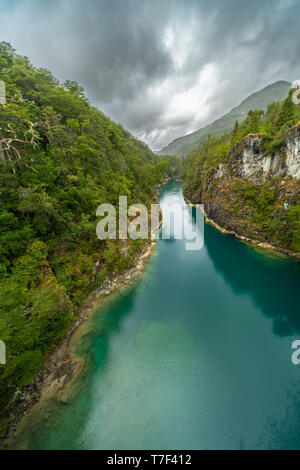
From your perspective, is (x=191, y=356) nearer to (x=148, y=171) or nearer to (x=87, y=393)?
(x=87, y=393)

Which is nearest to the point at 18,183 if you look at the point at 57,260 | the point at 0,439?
the point at 57,260

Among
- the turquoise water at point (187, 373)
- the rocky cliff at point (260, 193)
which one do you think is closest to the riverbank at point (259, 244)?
the rocky cliff at point (260, 193)

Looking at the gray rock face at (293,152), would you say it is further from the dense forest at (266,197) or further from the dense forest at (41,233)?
the dense forest at (41,233)

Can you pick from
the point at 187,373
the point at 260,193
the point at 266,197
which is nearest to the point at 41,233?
the point at 187,373

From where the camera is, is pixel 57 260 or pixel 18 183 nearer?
pixel 18 183

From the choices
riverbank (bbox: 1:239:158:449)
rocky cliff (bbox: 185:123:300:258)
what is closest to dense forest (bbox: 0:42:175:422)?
riverbank (bbox: 1:239:158:449)

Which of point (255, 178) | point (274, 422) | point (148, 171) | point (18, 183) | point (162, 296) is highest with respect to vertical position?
point (148, 171)

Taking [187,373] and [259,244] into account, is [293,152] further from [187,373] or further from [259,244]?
[187,373]
